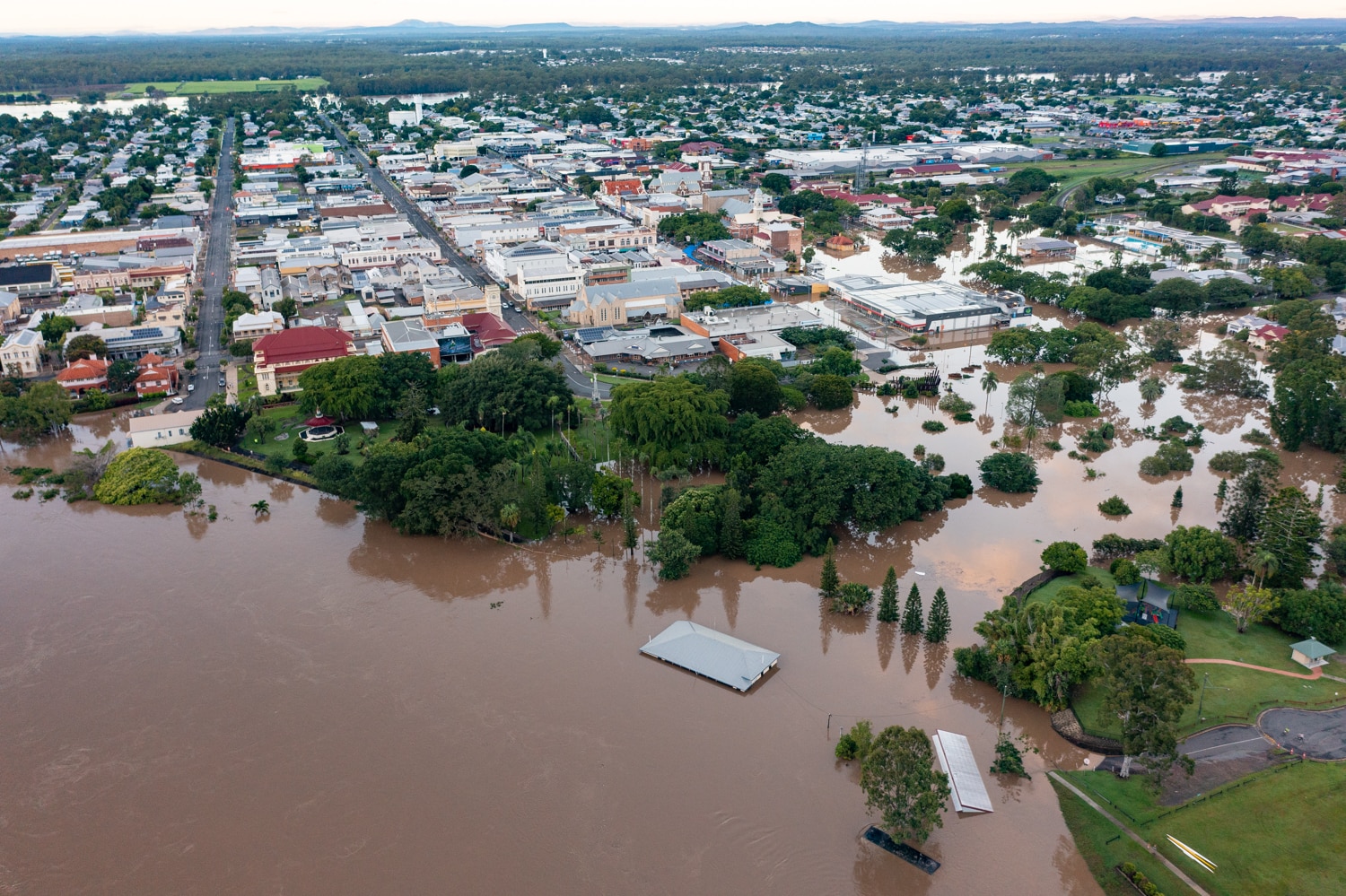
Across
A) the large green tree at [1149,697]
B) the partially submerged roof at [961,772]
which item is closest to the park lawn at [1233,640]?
the large green tree at [1149,697]

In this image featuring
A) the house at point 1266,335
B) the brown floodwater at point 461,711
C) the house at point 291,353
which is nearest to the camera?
the brown floodwater at point 461,711

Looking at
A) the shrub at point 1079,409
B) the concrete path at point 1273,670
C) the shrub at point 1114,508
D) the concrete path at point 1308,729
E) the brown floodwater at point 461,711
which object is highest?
the shrub at point 1079,409

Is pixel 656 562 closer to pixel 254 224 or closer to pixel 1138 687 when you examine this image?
pixel 1138 687

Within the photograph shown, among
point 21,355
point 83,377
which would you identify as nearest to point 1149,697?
point 83,377

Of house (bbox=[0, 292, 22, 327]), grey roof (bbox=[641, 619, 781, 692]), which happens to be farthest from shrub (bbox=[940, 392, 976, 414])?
house (bbox=[0, 292, 22, 327])

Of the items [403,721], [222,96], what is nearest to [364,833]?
[403,721]

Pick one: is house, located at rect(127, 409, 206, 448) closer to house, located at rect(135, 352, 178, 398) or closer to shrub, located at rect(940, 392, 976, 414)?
house, located at rect(135, 352, 178, 398)

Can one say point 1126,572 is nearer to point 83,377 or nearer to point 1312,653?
point 1312,653

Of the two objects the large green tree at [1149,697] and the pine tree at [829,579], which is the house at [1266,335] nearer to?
the pine tree at [829,579]
